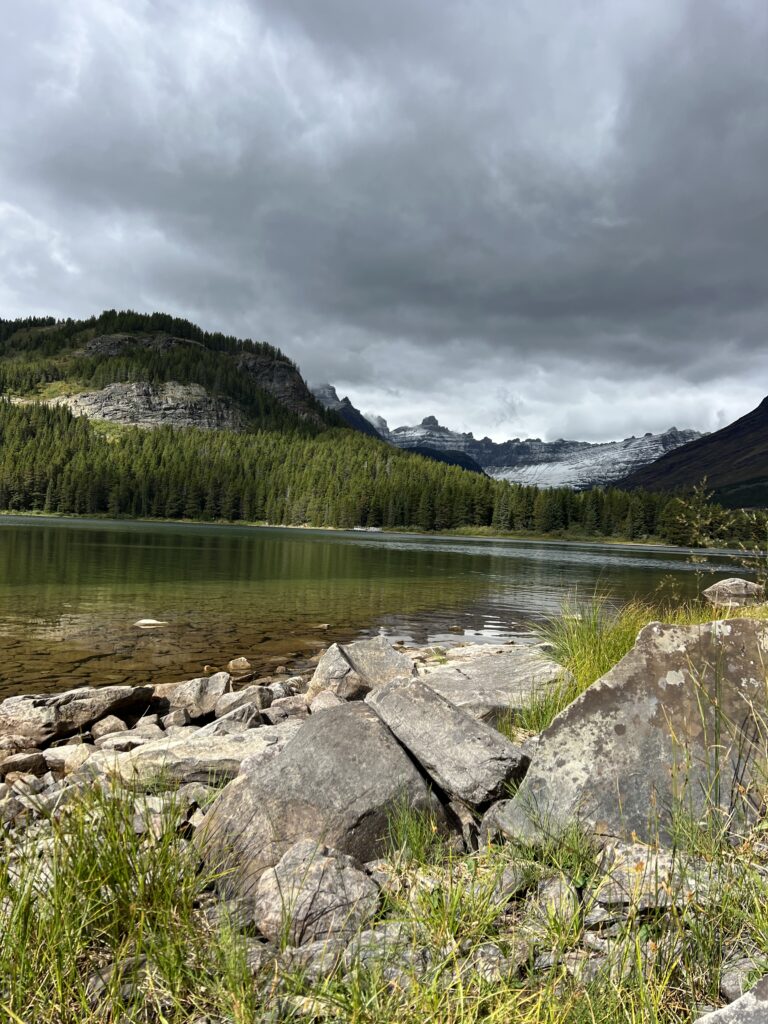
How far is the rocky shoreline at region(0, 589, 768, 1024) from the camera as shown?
3.22m

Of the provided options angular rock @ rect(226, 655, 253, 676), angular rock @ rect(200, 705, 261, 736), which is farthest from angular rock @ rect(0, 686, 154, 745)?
angular rock @ rect(226, 655, 253, 676)

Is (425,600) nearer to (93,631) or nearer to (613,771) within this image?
(93,631)

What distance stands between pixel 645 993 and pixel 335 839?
8.78 ft

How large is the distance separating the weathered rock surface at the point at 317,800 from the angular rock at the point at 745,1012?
2821 millimetres

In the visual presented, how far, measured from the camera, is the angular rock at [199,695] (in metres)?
12.2

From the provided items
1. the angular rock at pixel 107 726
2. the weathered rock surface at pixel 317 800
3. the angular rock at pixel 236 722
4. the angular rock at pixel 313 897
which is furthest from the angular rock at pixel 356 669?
the angular rock at pixel 313 897

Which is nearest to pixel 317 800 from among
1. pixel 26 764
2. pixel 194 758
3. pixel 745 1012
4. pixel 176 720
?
pixel 194 758

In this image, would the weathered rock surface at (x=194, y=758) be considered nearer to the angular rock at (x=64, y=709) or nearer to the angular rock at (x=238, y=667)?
the angular rock at (x=64, y=709)

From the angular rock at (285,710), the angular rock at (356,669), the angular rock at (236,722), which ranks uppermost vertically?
the angular rock at (356,669)

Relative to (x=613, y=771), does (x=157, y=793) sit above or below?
below

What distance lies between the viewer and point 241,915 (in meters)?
3.75

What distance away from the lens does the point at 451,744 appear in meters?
5.54

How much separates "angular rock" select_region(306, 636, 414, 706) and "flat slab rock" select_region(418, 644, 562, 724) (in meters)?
1.21

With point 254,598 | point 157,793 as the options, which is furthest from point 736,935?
Answer: point 254,598
